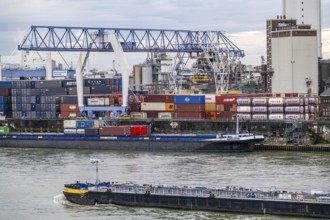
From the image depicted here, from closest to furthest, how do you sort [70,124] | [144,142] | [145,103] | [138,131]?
[144,142] → [138,131] → [70,124] → [145,103]

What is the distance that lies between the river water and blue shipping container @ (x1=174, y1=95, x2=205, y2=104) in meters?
10.2

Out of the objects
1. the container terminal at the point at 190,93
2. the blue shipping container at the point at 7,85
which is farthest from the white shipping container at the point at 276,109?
the blue shipping container at the point at 7,85

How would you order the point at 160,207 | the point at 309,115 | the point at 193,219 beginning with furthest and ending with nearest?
1. the point at 309,115
2. the point at 160,207
3. the point at 193,219

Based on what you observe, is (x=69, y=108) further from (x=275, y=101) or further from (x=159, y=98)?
(x=275, y=101)

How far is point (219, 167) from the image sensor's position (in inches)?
1572

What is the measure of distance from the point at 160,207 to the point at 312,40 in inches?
1409

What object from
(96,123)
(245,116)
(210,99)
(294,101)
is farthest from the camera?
(210,99)

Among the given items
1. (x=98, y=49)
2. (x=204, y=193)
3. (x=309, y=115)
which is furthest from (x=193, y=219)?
(x=98, y=49)

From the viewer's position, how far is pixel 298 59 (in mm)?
63469

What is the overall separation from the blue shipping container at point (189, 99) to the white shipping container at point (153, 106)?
3.60ft

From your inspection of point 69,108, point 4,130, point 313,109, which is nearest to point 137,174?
point 313,109

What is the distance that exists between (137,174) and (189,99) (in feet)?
71.9

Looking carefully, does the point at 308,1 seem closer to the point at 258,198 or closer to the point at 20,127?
the point at 20,127

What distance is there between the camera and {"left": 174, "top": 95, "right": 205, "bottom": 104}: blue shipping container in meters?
58.3
